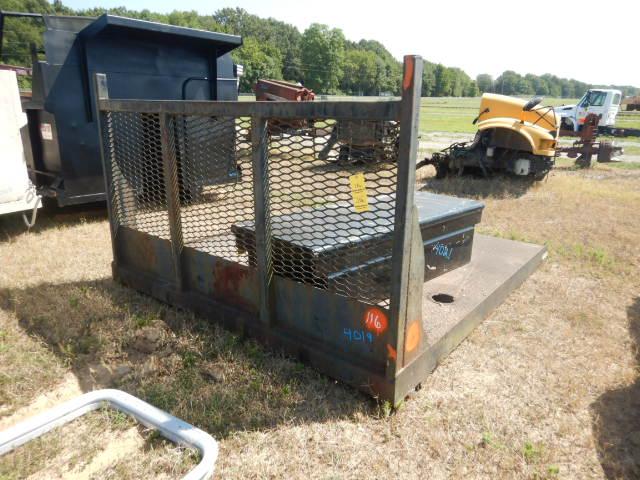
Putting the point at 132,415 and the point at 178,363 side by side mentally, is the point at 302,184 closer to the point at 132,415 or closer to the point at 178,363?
the point at 178,363

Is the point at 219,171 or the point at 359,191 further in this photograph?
the point at 219,171

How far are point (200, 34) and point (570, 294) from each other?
5114 mm

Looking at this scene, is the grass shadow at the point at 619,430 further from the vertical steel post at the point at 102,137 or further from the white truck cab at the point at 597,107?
the white truck cab at the point at 597,107

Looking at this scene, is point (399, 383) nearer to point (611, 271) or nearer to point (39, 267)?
point (611, 271)

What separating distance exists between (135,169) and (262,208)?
1563mm

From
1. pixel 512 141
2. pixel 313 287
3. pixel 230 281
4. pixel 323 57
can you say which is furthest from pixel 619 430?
pixel 323 57

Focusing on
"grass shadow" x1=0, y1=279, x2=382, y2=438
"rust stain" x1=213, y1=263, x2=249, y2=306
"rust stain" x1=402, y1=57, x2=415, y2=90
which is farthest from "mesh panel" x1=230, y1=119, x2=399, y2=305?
"grass shadow" x1=0, y1=279, x2=382, y2=438

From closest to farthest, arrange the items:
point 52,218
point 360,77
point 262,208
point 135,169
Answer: point 262,208, point 135,169, point 52,218, point 360,77

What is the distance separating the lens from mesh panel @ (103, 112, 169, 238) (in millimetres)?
3449

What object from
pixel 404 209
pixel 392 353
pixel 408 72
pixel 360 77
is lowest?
pixel 392 353

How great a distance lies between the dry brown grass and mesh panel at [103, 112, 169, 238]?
64 cm

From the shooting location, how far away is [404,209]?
208 centimetres

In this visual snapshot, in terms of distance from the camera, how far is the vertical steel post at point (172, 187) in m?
3.12

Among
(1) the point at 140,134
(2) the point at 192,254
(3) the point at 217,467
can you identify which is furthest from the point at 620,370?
(1) the point at 140,134
